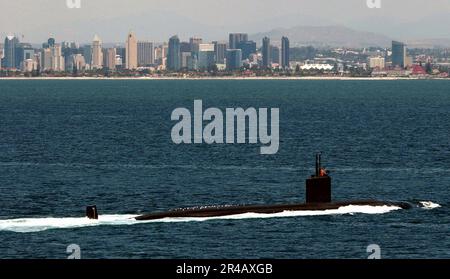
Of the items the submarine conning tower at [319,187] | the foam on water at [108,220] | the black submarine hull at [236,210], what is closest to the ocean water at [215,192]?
the foam on water at [108,220]

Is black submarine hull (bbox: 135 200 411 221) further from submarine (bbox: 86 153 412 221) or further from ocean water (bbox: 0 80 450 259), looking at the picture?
ocean water (bbox: 0 80 450 259)

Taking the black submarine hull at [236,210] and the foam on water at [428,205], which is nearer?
the black submarine hull at [236,210]

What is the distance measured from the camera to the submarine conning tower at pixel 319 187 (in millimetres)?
68312

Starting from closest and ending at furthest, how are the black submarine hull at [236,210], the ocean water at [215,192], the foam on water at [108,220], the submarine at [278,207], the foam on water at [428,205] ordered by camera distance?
the ocean water at [215,192] < the foam on water at [108,220] < the submarine at [278,207] < the black submarine hull at [236,210] < the foam on water at [428,205]

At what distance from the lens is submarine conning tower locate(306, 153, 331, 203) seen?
224ft

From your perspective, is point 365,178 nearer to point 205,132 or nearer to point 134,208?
point 134,208

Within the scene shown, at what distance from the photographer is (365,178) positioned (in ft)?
314

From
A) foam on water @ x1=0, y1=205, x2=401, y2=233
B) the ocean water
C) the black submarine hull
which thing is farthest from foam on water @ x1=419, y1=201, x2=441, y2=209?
the black submarine hull

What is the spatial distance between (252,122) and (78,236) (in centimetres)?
13258

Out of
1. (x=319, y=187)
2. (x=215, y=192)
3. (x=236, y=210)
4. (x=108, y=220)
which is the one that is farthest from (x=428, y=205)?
(x=108, y=220)

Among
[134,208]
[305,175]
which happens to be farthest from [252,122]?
[134,208]

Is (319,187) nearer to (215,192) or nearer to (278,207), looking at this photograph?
(278,207)

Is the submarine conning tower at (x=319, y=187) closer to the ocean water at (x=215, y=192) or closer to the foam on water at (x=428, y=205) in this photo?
the ocean water at (x=215, y=192)

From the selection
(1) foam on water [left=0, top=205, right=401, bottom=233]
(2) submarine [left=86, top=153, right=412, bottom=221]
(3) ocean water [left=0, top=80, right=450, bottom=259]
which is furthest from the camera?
(2) submarine [left=86, top=153, right=412, bottom=221]
